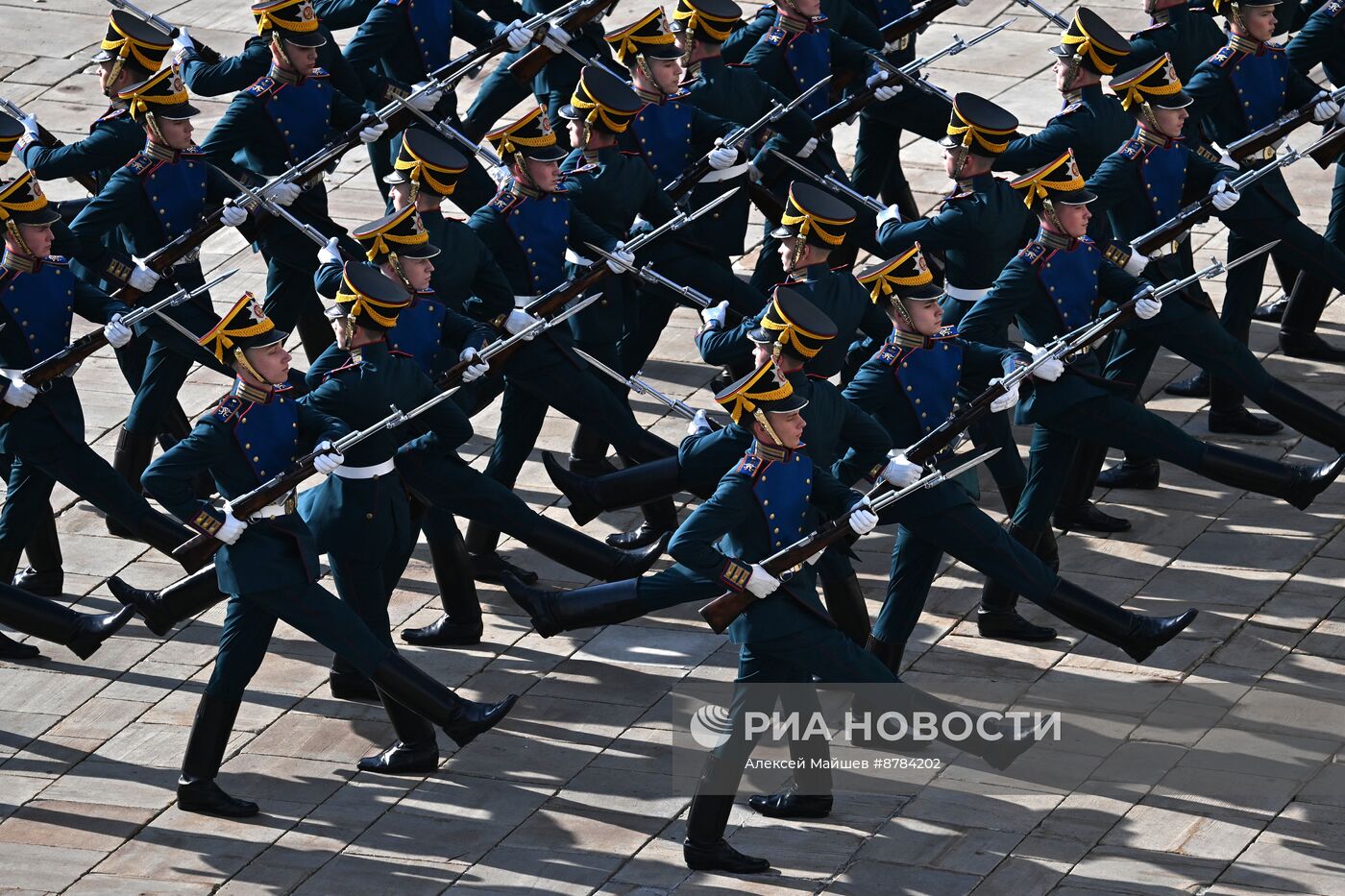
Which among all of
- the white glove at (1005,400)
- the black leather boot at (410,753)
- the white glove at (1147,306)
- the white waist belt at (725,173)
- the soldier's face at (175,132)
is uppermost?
the soldier's face at (175,132)

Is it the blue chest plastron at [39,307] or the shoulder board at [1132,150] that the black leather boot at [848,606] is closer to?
the shoulder board at [1132,150]

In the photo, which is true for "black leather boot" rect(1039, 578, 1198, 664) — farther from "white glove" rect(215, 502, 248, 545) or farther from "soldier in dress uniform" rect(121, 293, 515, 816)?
"white glove" rect(215, 502, 248, 545)

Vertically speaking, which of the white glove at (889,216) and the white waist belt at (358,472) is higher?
the white glove at (889,216)

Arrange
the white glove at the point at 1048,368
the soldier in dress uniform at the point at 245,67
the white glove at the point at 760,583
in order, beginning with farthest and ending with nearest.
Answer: the soldier in dress uniform at the point at 245,67, the white glove at the point at 1048,368, the white glove at the point at 760,583

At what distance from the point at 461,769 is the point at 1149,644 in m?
3.13

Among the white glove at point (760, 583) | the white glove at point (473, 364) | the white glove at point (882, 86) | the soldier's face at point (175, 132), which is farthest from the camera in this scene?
the white glove at point (882, 86)

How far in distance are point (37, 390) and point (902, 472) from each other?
4109 mm

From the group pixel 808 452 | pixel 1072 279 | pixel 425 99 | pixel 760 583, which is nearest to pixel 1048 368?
pixel 1072 279

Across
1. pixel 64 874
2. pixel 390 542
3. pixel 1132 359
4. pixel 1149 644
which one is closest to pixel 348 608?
pixel 390 542

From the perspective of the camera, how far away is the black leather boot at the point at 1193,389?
14.6 metres


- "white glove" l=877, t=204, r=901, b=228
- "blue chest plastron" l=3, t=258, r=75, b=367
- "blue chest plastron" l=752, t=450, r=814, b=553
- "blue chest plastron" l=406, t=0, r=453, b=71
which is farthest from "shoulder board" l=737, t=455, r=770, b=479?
"blue chest plastron" l=406, t=0, r=453, b=71

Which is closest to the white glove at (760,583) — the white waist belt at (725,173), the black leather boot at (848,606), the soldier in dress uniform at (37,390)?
the black leather boot at (848,606)

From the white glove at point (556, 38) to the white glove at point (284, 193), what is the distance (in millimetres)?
2086

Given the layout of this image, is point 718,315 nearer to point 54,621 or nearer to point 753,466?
point 753,466
